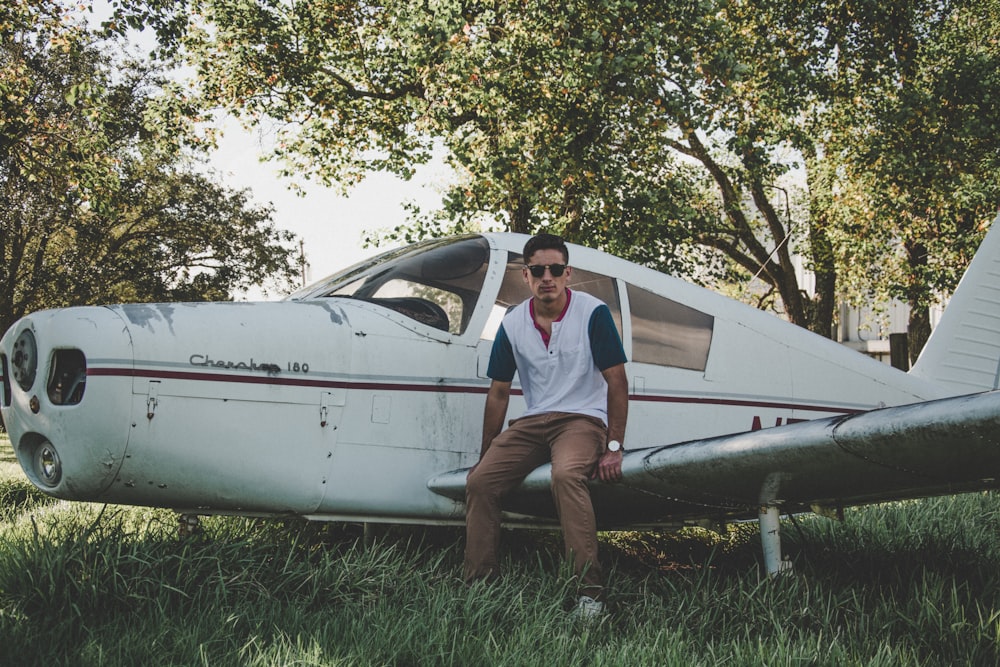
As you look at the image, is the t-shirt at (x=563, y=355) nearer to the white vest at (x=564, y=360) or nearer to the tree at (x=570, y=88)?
the white vest at (x=564, y=360)

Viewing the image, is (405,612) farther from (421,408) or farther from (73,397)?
(73,397)

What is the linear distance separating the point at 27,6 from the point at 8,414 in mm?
9716

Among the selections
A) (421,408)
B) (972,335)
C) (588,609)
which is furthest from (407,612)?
(972,335)

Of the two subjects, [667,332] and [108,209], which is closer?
[667,332]

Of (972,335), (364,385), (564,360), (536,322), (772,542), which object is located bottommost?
(772,542)

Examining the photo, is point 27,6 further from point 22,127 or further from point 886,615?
point 886,615

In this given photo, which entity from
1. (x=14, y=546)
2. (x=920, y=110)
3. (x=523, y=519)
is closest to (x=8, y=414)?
(x=14, y=546)

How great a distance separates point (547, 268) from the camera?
144 inches

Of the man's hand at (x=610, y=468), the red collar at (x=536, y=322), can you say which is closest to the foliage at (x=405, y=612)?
the man's hand at (x=610, y=468)

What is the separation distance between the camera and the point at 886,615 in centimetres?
346

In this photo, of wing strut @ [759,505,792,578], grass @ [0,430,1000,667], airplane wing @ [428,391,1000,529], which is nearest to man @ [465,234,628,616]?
airplane wing @ [428,391,1000,529]

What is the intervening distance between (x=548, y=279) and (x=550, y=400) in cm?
57

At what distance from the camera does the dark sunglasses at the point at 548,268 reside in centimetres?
366

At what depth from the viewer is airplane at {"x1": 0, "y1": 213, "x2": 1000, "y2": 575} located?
311cm
